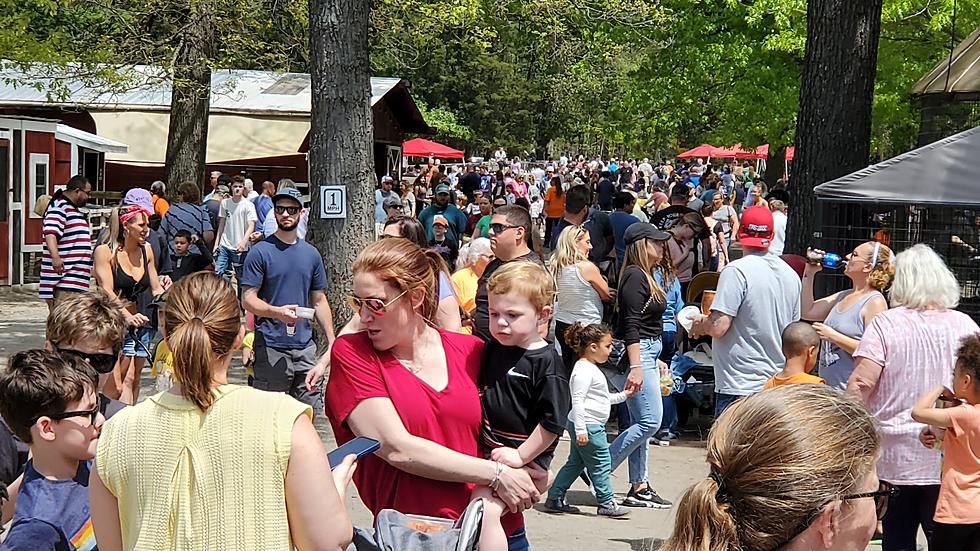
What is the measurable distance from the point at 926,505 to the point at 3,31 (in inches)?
556

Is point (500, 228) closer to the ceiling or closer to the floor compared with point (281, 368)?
closer to the ceiling

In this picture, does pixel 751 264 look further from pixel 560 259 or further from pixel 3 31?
pixel 3 31

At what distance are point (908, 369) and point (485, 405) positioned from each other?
262 cm

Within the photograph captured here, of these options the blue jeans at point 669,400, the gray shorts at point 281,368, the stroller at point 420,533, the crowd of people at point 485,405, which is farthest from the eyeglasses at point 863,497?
the blue jeans at point 669,400

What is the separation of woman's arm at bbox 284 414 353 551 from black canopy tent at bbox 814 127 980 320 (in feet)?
21.2

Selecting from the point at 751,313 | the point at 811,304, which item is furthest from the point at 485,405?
the point at 811,304

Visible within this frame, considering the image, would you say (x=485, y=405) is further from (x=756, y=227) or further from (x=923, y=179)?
(x=923, y=179)

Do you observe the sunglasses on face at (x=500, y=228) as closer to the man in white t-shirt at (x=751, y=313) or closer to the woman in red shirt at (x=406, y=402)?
the man in white t-shirt at (x=751, y=313)

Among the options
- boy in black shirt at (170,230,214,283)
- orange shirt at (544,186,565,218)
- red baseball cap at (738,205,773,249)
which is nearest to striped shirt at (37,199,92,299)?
boy in black shirt at (170,230,214,283)

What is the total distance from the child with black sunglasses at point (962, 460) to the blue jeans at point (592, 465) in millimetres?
2817

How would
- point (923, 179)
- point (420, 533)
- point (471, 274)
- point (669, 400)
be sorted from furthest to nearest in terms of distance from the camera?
point (669, 400) < point (923, 179) < point (471, 274) < point (420, 533)

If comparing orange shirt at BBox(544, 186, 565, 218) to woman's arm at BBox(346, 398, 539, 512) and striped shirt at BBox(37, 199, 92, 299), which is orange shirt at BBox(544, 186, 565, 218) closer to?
striped shirt at BBox(37, 199, 92, 299)

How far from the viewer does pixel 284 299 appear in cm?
819

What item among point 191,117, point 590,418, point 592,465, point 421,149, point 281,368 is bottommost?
point 592,465
